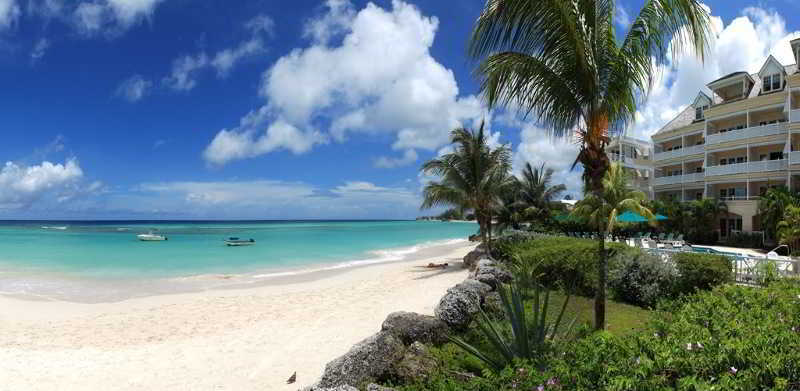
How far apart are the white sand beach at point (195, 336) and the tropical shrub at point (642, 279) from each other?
461 centimetres

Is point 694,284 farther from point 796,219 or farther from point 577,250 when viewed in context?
point 796,219

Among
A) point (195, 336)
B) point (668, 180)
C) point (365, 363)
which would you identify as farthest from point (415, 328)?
point (668, 180)

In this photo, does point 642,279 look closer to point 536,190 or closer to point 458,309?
point 458,309

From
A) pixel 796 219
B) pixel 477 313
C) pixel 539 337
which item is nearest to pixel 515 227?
pixel 796 219

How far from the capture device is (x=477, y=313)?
7066mm

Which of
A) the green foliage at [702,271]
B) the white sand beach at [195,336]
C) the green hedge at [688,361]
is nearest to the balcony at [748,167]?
the green foliage at [702,271]

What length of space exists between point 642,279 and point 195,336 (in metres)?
10.1

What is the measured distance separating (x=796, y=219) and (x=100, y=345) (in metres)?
24.4

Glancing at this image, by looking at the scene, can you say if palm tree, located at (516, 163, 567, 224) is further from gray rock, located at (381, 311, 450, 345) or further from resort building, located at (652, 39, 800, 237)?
gray rock, located at (381, 311, 450, 345)

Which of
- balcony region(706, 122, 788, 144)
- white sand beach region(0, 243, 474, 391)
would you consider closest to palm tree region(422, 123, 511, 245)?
white sand beach region(0, 243, 474, 391)

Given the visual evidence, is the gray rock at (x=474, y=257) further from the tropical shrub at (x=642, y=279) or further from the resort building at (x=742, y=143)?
the resort building at (x=742, y=143)

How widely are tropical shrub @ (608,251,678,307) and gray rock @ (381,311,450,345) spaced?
5.44 meters

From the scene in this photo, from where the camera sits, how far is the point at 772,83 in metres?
25.5

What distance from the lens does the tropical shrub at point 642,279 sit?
9430mm
